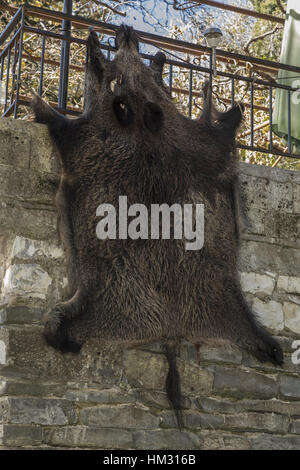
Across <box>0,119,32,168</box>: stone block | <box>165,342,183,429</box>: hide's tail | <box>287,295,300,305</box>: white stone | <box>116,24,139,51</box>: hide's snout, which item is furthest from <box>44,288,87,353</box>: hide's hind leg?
<box>116,24,139,51</box>: hide's snout

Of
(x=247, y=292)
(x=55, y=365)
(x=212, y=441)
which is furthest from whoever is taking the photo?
(x=247, y=292)

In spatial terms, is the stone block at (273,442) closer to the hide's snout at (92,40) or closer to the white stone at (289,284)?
the white stone at (289,284)

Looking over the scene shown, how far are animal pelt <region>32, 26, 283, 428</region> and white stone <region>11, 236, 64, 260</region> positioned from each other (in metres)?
0.08

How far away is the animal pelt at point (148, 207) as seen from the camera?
3477 mm

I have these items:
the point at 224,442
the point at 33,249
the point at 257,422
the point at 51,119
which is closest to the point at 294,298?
the point at 257,422

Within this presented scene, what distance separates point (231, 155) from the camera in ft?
12.9

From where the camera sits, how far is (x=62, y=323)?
3.34 m

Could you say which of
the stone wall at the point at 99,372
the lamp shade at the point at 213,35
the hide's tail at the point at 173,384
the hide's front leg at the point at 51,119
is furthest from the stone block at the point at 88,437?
the lamp shade at the point at 213,35

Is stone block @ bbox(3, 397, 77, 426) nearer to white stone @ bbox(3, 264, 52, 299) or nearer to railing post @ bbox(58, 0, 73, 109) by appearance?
white stone @ bbox(3, 264, 52, 299)

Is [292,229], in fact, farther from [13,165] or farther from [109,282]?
[13,165]

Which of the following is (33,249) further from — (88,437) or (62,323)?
(88,437)

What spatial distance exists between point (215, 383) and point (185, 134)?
1.33 metres

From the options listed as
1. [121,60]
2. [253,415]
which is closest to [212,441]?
[253,415]

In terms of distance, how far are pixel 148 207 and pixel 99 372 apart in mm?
862
